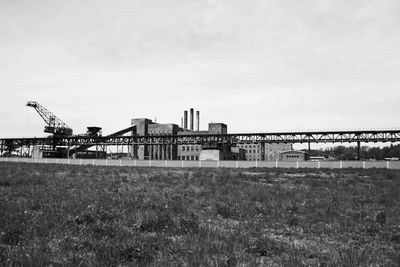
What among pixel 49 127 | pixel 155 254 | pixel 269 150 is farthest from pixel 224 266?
pixel 269 150

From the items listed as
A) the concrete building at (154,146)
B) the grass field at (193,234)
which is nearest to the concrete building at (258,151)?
the concrete building at (154,146)

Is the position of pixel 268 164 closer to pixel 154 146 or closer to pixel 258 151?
pixel 154 146

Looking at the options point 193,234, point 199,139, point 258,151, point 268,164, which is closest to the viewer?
point 193,234

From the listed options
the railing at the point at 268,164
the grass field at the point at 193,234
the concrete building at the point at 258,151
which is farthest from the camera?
the concrete building at the point at 258,151

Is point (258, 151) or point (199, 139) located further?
point (258, 151)

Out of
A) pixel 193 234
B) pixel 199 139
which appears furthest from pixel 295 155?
pixel 193 234

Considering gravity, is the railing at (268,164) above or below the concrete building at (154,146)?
below

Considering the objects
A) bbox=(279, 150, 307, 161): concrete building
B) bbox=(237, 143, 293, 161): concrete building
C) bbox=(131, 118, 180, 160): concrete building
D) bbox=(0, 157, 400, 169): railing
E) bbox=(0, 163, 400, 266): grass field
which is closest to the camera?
bbox=(0, 163, 400, 266): grass field

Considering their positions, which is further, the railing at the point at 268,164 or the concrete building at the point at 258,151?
the concrete building at the point at 258,151

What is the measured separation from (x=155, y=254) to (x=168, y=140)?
103146mm

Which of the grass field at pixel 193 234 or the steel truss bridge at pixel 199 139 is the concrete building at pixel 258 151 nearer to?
the steel truss bridge at pixel 199 139

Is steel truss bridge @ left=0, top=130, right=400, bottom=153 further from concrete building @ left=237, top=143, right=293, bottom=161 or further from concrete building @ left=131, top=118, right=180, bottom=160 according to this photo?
concrete building @ left=237, top=143, right=293, bottom=161

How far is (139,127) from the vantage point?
12925 cm

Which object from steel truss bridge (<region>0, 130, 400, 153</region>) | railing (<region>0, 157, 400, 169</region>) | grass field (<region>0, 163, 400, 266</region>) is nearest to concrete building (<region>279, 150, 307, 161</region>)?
steel truss bridge (<region>0, 130, 400, 153</region>)
